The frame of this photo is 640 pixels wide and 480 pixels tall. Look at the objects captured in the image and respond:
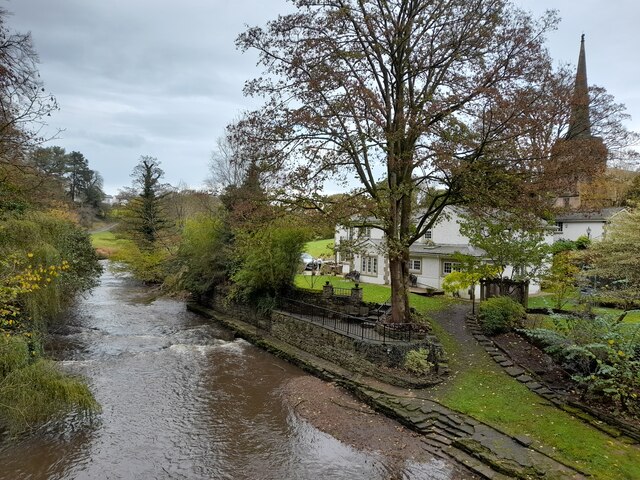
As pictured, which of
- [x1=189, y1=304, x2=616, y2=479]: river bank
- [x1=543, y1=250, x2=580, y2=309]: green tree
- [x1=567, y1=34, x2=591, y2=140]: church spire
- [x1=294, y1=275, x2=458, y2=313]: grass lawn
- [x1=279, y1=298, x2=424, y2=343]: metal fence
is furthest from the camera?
[x1=294, y1=275, x2=458, y2=313]: grass lawn

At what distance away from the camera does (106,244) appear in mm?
53344

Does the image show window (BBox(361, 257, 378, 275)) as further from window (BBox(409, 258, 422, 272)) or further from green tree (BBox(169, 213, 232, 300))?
green tree (BBox(169, 213, 232, 300))

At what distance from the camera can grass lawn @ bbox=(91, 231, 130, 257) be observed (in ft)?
144

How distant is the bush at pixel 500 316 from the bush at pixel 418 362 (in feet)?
12.8

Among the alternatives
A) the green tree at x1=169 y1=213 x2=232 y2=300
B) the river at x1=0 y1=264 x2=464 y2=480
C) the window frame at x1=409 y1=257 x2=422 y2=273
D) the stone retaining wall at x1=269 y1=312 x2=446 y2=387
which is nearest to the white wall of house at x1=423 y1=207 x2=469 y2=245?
the window frame at x1=409 y1=257 x2=422 y2=273

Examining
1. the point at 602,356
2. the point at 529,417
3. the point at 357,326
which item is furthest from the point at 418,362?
the point at 602,356

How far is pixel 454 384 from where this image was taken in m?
12.6

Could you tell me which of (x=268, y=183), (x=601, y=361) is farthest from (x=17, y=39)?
(x=601, y=361)

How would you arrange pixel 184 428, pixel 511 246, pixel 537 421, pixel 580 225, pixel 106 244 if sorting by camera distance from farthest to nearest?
pixel 106 244 < pixel 580 225 < pixel 511 246 < pixel 184 428 < pixel 537 421

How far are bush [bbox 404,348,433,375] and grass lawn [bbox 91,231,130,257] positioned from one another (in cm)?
3532

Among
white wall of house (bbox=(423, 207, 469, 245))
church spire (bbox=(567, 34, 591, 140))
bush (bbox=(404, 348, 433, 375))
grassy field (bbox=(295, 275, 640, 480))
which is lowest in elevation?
grassy field (bbox=(295, 275, 640, 480))

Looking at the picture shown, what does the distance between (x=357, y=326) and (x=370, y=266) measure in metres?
12.8

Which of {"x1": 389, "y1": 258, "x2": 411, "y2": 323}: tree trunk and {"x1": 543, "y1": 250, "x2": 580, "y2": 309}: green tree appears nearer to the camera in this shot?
{"x1": 389, "y1": 258, "x2": 411, "y2": 323}: tree trunk

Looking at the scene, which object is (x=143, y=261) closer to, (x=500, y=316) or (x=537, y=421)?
(x=500, y=316)
